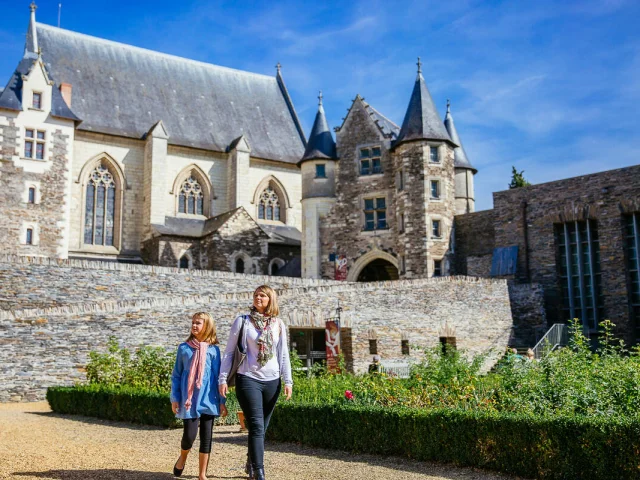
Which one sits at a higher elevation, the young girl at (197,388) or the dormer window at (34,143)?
the dormer window at (34,143)

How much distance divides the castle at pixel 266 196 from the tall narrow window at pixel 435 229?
0.07 metres

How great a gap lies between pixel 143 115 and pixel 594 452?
31.5m

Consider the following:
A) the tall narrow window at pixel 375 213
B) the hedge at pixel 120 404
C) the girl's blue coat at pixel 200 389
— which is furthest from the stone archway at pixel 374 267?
the girl's blue coat at pixel 200 389

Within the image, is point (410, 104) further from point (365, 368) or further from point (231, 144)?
point (365, 368)

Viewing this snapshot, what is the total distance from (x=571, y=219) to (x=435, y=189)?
17.9 ft

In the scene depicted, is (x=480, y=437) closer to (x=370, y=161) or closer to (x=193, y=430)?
(x=193, y=430)

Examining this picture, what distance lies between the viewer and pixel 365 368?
57.8ft

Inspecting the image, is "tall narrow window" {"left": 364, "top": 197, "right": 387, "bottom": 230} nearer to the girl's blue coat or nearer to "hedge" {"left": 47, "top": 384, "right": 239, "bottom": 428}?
"hedge" {"left": 47, "top": 384, "right": 239, "bottom": 428}

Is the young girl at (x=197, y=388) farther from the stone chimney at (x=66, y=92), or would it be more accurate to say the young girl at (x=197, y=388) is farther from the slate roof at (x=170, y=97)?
the stone chimney at (x=66, y=92)

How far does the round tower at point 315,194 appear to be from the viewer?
2891 centimetres

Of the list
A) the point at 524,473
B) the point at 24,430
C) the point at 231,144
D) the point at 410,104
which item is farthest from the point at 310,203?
the point at 524,473

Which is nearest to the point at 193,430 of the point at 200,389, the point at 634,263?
the point at 200,389

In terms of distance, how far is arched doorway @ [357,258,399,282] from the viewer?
95.8 ft

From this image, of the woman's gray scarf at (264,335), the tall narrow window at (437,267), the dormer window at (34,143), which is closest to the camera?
the woman's gray scarf at (264,335)
